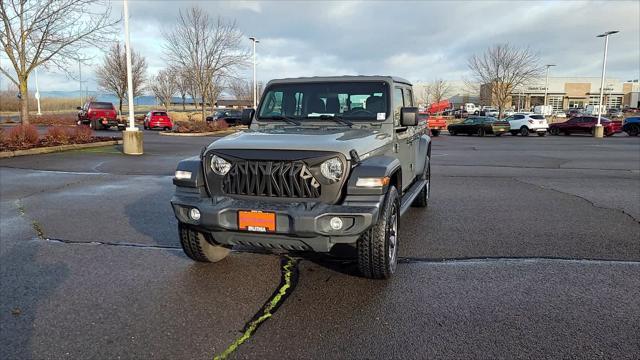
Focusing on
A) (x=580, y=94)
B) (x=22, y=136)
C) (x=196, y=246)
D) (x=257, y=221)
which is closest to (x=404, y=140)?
(x=257, y=221)

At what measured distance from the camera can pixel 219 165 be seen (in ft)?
13.6

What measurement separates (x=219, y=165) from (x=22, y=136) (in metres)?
14.0

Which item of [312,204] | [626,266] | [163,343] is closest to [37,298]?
[163,343]

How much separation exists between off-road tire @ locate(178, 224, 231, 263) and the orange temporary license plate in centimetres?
81

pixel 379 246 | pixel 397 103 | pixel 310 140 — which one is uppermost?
pixel 397 103

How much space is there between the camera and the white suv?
32.1m

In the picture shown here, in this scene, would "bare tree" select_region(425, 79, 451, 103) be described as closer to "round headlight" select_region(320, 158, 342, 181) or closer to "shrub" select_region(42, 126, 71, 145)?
"shrub" select_region(42, 126, 71, 145)

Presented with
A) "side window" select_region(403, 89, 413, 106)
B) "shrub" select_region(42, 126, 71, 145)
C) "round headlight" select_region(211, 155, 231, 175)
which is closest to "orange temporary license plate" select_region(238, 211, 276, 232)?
"round headlight" select_region(211, 155, 231, 175)

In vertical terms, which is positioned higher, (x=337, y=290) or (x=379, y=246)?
Result: (x=379, y=246)

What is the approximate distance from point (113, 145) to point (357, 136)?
52.8 feet

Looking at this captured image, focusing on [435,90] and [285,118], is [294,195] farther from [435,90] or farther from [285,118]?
[435,90]

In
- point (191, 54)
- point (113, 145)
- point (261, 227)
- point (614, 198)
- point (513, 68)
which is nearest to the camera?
point (261, 227)

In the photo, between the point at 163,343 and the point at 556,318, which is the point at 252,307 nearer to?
the point at 163,343

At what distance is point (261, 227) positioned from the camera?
3779 millimetres
